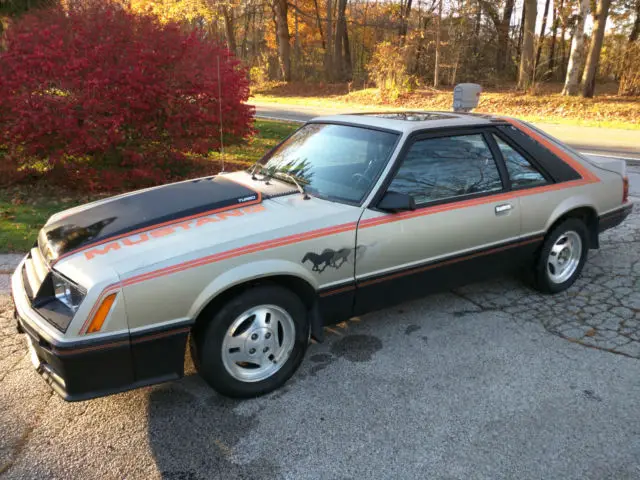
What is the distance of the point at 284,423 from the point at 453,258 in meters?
1.70

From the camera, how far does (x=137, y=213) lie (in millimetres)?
3307

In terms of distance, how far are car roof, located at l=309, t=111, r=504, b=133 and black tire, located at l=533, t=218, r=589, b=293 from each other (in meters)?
1.03

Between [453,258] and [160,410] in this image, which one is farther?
→ [453,258]

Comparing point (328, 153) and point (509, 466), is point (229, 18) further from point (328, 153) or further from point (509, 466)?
point (509, 466)

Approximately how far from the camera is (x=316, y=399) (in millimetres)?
3109

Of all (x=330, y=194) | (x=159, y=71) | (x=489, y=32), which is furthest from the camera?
(x=489, y=32)

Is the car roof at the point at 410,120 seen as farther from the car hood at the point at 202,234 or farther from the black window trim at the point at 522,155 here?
the car hood at the point at 202,234

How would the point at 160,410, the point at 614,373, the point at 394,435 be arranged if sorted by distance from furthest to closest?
the point at 614,373, the point at 160,410, the point at 394,435

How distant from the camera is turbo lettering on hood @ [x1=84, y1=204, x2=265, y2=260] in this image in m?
2.86

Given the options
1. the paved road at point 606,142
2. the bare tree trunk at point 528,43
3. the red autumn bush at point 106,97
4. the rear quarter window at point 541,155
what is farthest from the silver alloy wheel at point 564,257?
the bare tree trunk at point 528,43

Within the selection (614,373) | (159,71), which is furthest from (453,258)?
(159,71)

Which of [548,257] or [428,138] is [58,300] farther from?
[548,257]

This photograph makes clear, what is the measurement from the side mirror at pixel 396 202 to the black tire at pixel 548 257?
1.57 metres

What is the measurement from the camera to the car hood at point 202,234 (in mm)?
2713
